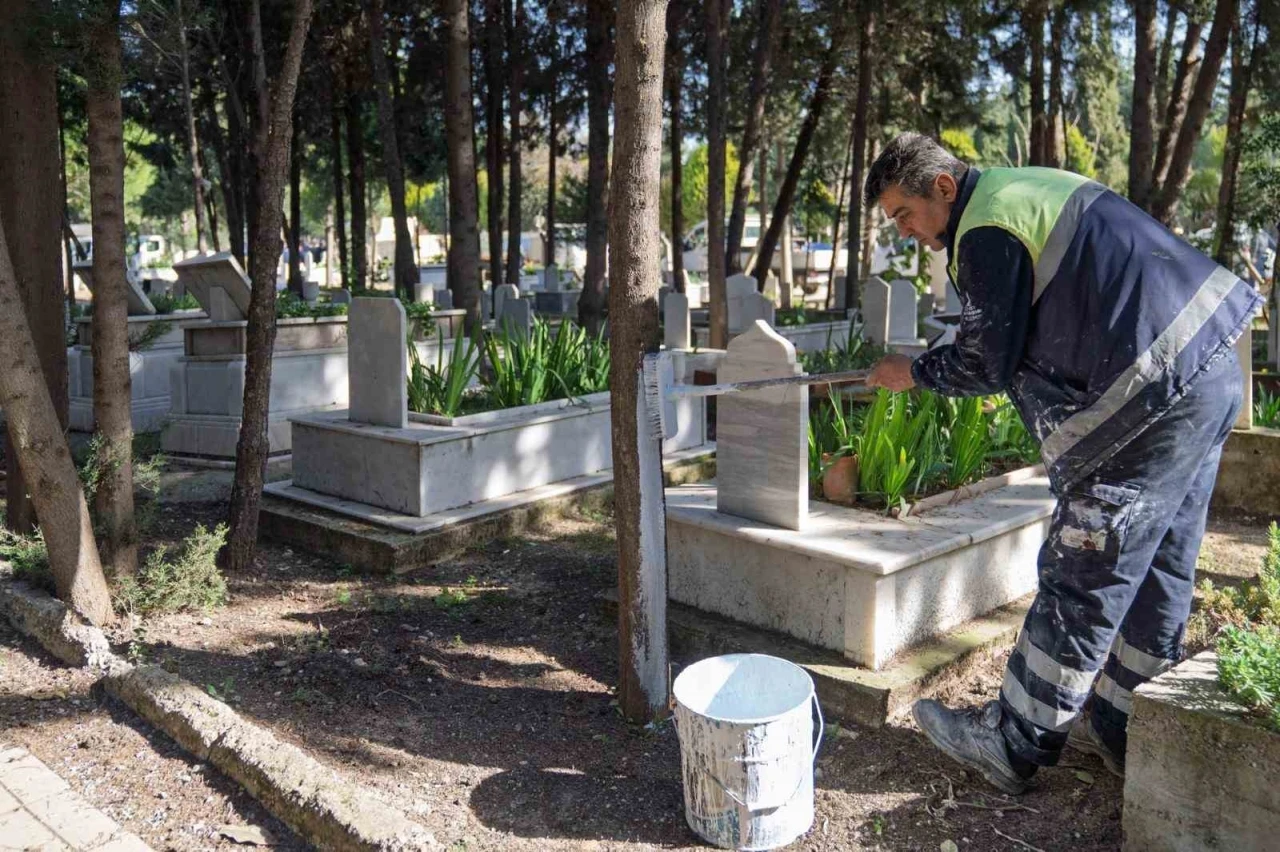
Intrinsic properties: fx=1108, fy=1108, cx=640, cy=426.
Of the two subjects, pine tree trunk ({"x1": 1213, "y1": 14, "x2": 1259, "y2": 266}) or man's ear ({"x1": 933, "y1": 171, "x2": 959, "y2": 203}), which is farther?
pine tree trunk ({"x1": 1213, "y1": 14, "x2": 1259, "y2": 266})

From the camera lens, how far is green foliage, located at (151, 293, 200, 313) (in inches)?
531

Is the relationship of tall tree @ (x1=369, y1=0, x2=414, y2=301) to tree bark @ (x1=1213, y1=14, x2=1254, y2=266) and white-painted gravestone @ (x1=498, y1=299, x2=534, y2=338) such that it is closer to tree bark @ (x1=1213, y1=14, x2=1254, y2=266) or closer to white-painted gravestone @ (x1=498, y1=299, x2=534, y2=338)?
white-painted gravestone @ (x1=498, y1=299, x2=534, y2=338)

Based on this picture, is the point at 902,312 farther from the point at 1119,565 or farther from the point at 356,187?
the point at 356,187

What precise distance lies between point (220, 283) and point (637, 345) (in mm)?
7010

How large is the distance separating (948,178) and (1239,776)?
75.2 inches

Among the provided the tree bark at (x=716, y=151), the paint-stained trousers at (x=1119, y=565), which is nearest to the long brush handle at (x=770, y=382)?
the paint-stained trousers at (x=1119, y=565)

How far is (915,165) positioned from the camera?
3.53 metres

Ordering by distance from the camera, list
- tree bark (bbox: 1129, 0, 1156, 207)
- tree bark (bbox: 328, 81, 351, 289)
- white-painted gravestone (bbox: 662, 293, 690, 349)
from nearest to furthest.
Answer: tree bark (bbox: 1129, 0, 1156, 207)
white-painted gravestone (bbox: 662, 293, 690, 349)
tree bark (bbox: 328, 81, 351, 289)

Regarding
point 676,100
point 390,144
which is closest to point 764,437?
point 390,144

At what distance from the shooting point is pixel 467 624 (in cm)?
546

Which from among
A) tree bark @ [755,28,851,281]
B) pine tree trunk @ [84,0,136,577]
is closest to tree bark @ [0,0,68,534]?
pine tree trunk @ [84,0,136,577]

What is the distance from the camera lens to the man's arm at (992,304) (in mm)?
3328

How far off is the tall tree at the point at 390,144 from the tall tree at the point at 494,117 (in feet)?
11.3

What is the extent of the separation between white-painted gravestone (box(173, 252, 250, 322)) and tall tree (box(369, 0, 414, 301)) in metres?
2.78
